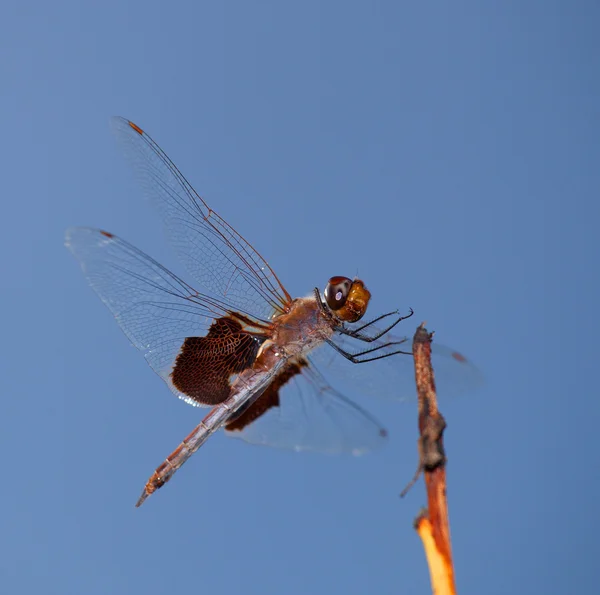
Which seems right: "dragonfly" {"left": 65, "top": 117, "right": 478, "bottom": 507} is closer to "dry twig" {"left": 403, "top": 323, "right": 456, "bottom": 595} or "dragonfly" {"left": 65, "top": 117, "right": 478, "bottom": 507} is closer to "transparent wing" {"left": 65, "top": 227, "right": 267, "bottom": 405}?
"transparent wing" {"left": 65, "top": 227, "right": 267, "bottom": 405}

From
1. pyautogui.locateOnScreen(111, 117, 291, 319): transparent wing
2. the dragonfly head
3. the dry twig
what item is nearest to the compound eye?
the dragonfly head

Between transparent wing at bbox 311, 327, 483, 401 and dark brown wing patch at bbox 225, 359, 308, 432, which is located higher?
transparent wing at bbox 311, 327, 483, 401

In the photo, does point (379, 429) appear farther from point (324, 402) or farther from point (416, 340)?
point (416, 340)

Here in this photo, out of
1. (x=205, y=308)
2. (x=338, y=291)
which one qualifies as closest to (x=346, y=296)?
(x=338, y=291)

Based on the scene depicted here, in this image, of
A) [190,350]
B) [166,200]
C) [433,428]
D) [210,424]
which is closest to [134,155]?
[166,200]

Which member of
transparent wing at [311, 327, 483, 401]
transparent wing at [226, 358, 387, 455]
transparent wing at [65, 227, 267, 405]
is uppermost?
transparent wing at [311, 327, 483, 401]
